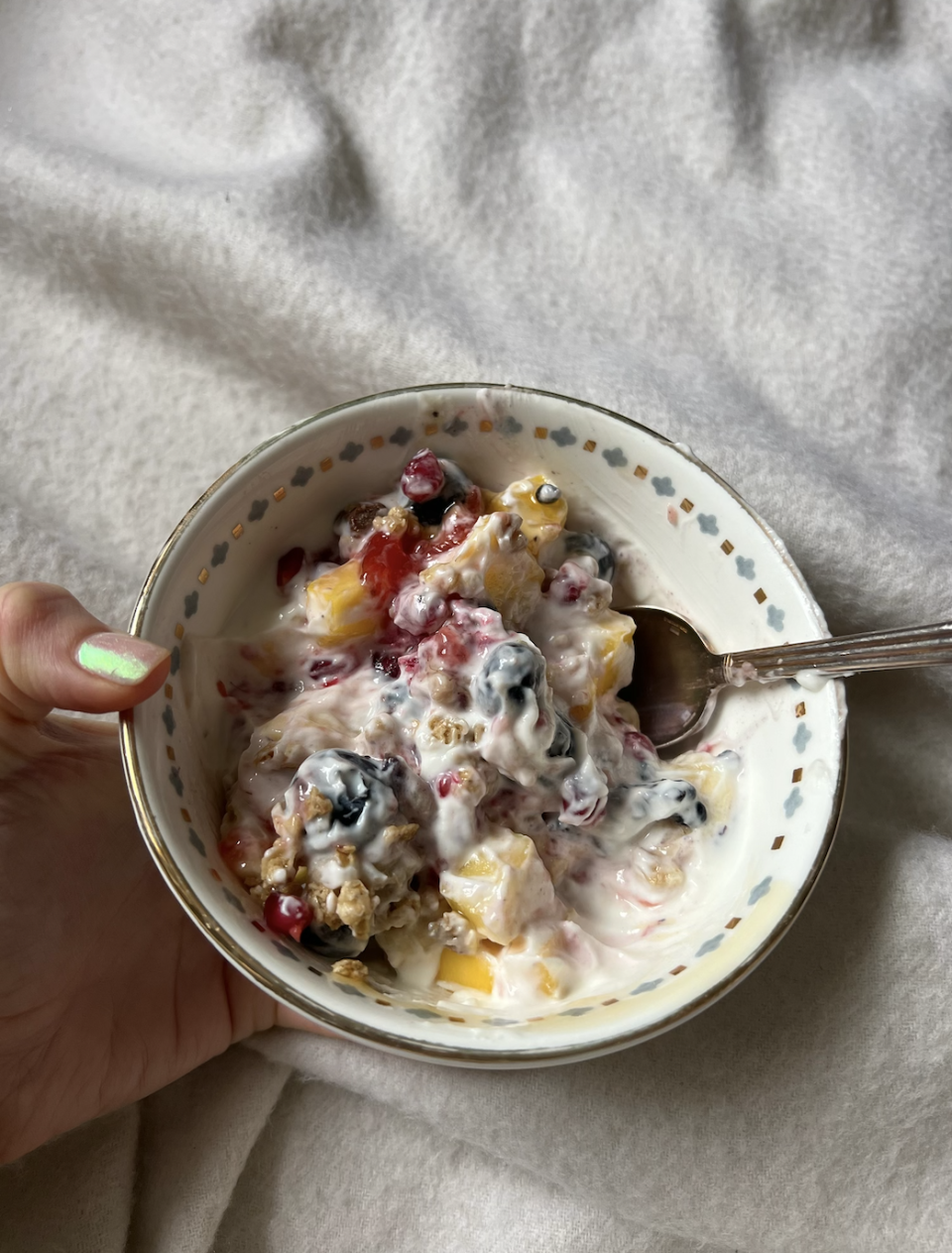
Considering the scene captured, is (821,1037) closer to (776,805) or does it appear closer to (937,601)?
(776,805)

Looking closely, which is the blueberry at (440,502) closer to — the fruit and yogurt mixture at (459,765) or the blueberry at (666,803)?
the fruit and yogurt mixture at (459,765)

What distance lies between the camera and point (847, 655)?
33.9 inches

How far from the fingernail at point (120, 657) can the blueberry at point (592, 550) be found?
409 millimetres

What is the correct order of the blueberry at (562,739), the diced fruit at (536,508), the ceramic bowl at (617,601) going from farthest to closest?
the diced fruit at (536,508) → the blueberry at (562,739) → the ceramic bowl at (617,601)

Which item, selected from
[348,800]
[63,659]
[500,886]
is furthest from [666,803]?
[63,659]

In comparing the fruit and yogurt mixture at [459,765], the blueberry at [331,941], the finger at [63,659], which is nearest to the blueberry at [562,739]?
the fruit and yogurt mixture at [459,765]

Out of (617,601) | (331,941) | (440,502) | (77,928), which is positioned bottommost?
(77,928)

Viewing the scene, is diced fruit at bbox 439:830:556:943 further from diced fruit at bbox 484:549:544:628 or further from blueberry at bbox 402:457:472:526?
blueberry at bbox 402:457:472:526

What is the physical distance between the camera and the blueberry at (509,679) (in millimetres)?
852

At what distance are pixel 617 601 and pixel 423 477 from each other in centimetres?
→ 24

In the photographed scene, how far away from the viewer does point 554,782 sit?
888 mm

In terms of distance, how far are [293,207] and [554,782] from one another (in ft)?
2.61

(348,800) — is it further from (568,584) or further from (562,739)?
(568,584)

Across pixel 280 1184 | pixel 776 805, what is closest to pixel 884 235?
pixel 776 805
